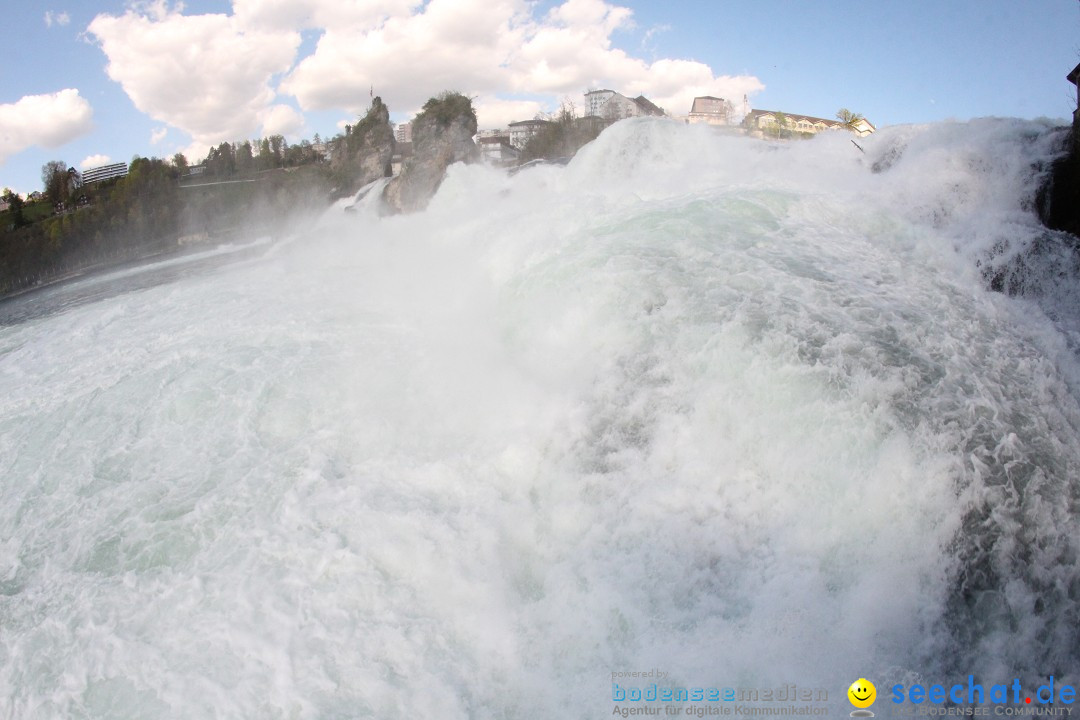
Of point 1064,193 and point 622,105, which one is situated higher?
point 622,105

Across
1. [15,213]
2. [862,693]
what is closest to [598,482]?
[862,693]

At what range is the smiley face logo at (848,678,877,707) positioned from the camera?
3730mm

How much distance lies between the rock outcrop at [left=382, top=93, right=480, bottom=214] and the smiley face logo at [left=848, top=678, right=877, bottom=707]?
26.0m

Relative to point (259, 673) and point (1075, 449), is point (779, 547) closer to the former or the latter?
point (1075, 449)

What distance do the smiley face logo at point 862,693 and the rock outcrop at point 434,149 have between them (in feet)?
85.1

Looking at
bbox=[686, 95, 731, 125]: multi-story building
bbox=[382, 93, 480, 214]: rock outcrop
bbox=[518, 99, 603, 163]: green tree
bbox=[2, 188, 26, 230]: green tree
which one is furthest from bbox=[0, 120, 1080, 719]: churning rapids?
bbox=[686, 95, 731, 125]: multi-story building

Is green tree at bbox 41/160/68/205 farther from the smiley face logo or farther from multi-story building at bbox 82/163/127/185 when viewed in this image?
the smiley face logo

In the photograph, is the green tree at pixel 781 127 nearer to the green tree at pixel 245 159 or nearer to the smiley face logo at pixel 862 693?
the green tree at pixel 245 159

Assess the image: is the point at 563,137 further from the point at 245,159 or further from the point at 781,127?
the point at 245,159

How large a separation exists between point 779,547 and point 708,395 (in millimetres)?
1525

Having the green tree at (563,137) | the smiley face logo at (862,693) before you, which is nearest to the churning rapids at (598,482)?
the smiley face logo at (862,693)

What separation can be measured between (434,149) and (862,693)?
2792 cm

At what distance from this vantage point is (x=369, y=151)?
125ft

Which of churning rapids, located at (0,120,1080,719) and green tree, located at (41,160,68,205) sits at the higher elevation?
green tree, located at (41,160,68,205)
